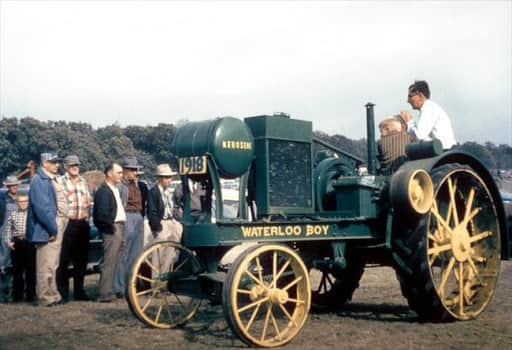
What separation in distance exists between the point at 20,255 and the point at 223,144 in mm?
4579

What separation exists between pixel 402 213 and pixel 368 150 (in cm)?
97

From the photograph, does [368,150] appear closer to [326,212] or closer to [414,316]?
[326,212]

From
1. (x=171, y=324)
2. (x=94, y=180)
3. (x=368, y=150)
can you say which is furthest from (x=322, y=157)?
(x=94, y=180)

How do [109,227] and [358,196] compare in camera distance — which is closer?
[358,196]

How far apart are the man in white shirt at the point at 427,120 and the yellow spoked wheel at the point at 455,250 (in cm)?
43

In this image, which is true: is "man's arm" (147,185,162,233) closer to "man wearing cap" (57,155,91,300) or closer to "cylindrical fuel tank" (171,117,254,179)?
"man wearing cap" (57,155,91,300)

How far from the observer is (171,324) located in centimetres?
640

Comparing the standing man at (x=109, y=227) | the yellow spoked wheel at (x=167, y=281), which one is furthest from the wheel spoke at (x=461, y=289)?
the standing man at (x=109, y=227)

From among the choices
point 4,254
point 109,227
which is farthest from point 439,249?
point 4,254

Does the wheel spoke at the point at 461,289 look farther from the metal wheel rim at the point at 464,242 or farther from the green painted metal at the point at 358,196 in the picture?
the green painted metal at the point at 358,196

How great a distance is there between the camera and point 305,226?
6.05m

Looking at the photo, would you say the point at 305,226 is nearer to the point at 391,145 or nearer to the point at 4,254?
the point at 391,145

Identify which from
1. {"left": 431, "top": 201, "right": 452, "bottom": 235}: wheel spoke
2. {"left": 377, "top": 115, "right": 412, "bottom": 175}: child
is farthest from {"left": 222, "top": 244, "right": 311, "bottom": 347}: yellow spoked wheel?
{"left": 377, "top": 115, "right": 412, "bottom": 175}: child

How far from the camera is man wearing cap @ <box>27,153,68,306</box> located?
8422 mm
